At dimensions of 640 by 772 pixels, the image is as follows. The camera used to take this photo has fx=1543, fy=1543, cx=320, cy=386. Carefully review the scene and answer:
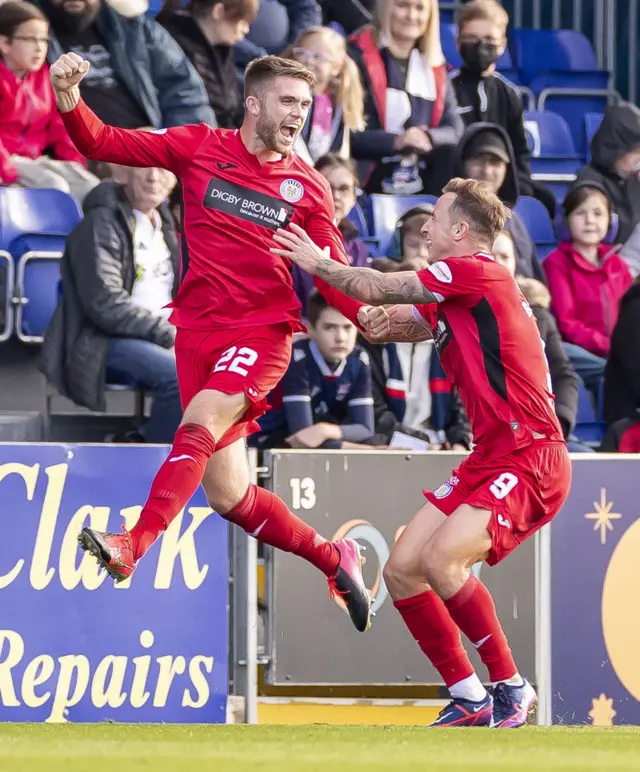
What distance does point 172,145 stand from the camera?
5.83m

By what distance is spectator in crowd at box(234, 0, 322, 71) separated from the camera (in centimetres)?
994

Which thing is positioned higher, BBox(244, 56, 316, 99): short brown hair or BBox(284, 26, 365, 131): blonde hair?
BBox(284, 26, 365, 131): blonde hair

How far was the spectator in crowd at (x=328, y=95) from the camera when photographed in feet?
28.9

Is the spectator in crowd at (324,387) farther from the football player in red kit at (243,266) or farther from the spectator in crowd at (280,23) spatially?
the spectator in crowd at (280,23)

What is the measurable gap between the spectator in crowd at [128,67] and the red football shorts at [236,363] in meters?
3.15

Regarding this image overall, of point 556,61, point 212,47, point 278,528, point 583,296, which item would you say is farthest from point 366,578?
point 556,61

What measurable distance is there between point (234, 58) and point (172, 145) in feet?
13.0

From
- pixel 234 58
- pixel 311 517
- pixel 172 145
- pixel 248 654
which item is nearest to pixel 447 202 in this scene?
pixel 172 145

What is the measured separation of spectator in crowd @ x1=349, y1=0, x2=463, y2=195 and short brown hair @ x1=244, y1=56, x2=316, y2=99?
354 cm

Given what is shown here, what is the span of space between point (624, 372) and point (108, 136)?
3.77 m

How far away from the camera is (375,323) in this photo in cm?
563

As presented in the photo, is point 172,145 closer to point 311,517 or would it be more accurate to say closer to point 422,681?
point 311,517

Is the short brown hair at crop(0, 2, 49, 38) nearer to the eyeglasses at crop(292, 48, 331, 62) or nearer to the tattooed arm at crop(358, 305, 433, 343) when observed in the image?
the eyeglasses at crop(292, 48, 331, 62)

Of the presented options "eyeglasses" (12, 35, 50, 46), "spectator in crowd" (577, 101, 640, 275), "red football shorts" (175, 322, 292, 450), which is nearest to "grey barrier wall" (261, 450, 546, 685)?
"red football shorts" (175, 322, 292, 450)
